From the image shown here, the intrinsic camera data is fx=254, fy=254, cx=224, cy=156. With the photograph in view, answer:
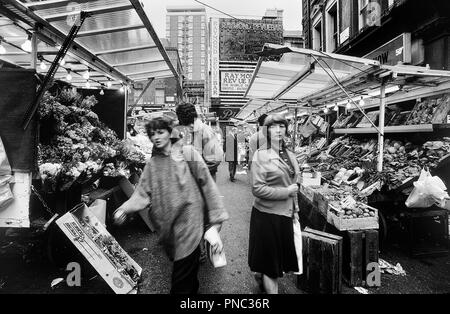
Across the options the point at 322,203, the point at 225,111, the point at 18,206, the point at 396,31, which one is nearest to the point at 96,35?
the point at 18,206

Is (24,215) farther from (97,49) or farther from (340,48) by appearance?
(340,48)

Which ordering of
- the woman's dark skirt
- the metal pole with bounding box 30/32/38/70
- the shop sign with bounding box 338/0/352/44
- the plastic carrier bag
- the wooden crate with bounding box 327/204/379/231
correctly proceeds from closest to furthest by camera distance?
the woman's dark skirt → the metal pole with bounding box 30/32/38/70 → the wooden crate with bounding box 327/204/379/231 → the plastic carrier bag → the shop sign with bounding box 338/0/352/44

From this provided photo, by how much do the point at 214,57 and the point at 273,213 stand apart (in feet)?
142

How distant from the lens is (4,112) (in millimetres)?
3096

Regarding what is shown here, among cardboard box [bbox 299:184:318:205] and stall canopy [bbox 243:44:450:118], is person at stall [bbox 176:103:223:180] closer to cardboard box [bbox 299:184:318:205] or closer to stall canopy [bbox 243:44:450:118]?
stall canopy [bbox 243:44:450:118]

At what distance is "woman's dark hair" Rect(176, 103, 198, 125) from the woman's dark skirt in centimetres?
188

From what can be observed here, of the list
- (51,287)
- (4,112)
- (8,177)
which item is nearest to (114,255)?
(51,287)

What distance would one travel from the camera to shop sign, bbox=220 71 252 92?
40969mm

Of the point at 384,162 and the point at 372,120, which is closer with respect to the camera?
the point at 384,162

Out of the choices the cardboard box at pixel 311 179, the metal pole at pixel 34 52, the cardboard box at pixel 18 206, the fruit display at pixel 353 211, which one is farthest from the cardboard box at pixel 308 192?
the metal pole at pixel 34 52

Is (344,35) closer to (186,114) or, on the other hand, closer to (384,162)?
(384,162)

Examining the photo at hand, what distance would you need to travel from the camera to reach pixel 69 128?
169 inches

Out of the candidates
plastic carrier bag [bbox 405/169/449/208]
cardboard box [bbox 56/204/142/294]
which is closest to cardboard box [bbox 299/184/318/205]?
plastic carrier bag [bbox 405/169/449/208]
